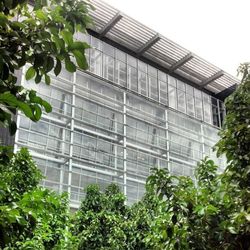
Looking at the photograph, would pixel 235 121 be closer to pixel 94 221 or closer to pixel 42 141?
pixel 94 221

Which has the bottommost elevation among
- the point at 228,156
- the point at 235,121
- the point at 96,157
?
the point at 228,156

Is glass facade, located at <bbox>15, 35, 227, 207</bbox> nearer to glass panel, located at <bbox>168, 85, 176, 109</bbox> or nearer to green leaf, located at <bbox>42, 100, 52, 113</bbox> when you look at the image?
glass panel, located at <bbox>168, 85, 176, 109</bbox>

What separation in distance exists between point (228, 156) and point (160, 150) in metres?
23.8

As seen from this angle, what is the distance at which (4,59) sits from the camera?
1.95 meters

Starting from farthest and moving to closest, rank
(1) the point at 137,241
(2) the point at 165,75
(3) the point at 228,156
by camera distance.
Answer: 1. (2) the point at 165,75
2. (1) the point at 137,241
3. (3) the point at 228,156

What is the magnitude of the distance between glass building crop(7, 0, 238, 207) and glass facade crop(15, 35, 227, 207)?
0.05 m

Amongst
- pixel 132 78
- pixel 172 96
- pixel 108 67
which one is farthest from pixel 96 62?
pixel 172 96

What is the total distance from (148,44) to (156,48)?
0.73 meters

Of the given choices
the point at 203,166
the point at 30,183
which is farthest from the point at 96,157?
the point at 203,166

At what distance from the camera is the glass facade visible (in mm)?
22125

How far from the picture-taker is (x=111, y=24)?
25.2m

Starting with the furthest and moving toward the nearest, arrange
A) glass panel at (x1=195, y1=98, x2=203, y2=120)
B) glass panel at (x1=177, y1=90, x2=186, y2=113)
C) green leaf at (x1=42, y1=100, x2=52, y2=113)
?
glass panel at (x1=195, y1=98, x2=203, y2=120) → glass panel at (x1=177, y1=90, x2=186, y2=113) → green leaf at (x1=42, y1=100, x2=52, y2=113)

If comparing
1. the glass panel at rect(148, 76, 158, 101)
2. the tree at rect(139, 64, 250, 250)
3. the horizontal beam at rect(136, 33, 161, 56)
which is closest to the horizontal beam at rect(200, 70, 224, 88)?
the glass panel at rect(148, 76, 158, 101)

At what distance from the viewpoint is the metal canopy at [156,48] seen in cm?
2491
